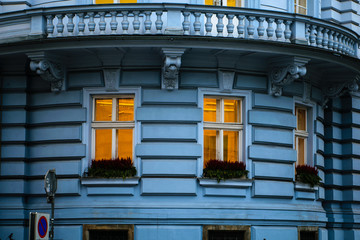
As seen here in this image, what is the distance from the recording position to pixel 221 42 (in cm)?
1759

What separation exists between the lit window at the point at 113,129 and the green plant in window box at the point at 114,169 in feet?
1.59

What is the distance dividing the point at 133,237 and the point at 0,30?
6.31 m

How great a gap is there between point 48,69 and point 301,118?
6.88 m

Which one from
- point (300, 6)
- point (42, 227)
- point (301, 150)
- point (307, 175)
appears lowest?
point (42, 227)

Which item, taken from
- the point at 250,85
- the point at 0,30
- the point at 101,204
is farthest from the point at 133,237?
the point at 0,30

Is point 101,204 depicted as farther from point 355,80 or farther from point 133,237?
point 355,80

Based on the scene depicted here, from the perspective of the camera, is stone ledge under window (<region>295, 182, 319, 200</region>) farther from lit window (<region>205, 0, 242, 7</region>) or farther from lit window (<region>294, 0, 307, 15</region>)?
lit window (<region>294, 0, 307, 15</region>)

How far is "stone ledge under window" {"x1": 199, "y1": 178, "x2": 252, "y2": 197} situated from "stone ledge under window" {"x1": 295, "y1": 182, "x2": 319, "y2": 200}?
167 centimetres

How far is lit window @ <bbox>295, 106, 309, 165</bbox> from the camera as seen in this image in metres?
20.5

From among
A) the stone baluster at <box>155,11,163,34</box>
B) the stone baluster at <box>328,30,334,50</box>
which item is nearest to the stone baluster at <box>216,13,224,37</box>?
the stone baluster at <box>155,11,163,34</box>

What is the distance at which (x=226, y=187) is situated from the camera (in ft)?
59.7

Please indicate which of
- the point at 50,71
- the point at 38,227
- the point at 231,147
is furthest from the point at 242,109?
the point at 38,227

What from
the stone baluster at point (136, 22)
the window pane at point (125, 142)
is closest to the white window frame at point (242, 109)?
the window pane at point (125, 142)

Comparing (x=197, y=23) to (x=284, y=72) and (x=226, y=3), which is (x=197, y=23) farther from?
(x=284, y=72)
